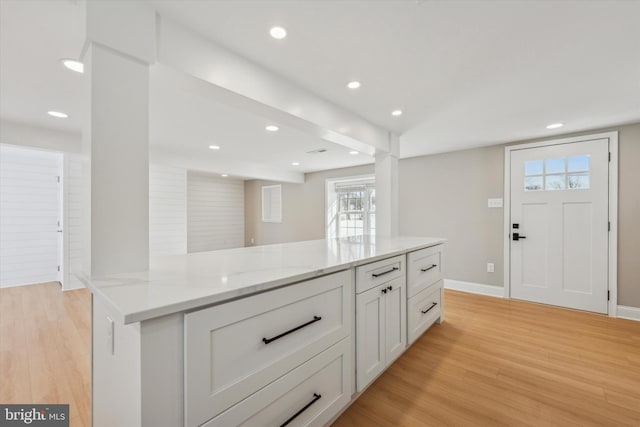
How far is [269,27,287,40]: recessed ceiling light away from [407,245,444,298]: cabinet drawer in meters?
1.81

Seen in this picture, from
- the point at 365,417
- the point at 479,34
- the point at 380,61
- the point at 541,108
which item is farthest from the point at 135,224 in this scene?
the point at 541,108

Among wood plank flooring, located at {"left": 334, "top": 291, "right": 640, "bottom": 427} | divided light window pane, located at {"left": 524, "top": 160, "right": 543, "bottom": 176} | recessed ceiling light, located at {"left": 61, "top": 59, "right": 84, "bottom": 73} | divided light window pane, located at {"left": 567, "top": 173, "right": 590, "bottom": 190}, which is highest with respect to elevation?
recessed ceiling light, located at {"left": 61, "top": 59, "right": 84, "bottom": 73}

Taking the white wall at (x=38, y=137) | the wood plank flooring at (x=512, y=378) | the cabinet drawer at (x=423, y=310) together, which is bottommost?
the wood plank flooring at (x=512, y=378)

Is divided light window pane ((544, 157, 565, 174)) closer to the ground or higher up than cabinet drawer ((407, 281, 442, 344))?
higher up

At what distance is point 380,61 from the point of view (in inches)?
73.4

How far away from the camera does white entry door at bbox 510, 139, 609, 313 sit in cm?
321

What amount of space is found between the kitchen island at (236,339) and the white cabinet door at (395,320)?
0.08 metres

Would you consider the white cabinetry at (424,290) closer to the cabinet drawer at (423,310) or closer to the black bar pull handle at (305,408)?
the cabinet drawer at (423,310)

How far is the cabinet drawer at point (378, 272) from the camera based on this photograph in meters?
1.64

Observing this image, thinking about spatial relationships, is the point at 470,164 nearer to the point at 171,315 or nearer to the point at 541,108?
the point at 541,108

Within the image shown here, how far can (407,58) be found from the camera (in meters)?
1.82

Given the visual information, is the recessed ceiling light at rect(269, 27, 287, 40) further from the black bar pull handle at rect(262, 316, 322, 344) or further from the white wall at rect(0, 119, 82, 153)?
the white wall at rect(0, 119, 82, 153)

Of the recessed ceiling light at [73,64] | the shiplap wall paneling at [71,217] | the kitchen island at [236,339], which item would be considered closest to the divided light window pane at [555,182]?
the kitchen island at [236,339]

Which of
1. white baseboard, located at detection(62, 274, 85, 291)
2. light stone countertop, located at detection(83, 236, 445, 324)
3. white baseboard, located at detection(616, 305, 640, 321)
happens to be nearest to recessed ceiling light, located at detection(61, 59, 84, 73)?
light stone countertop, located at detection(83, 236, 445, 324)
